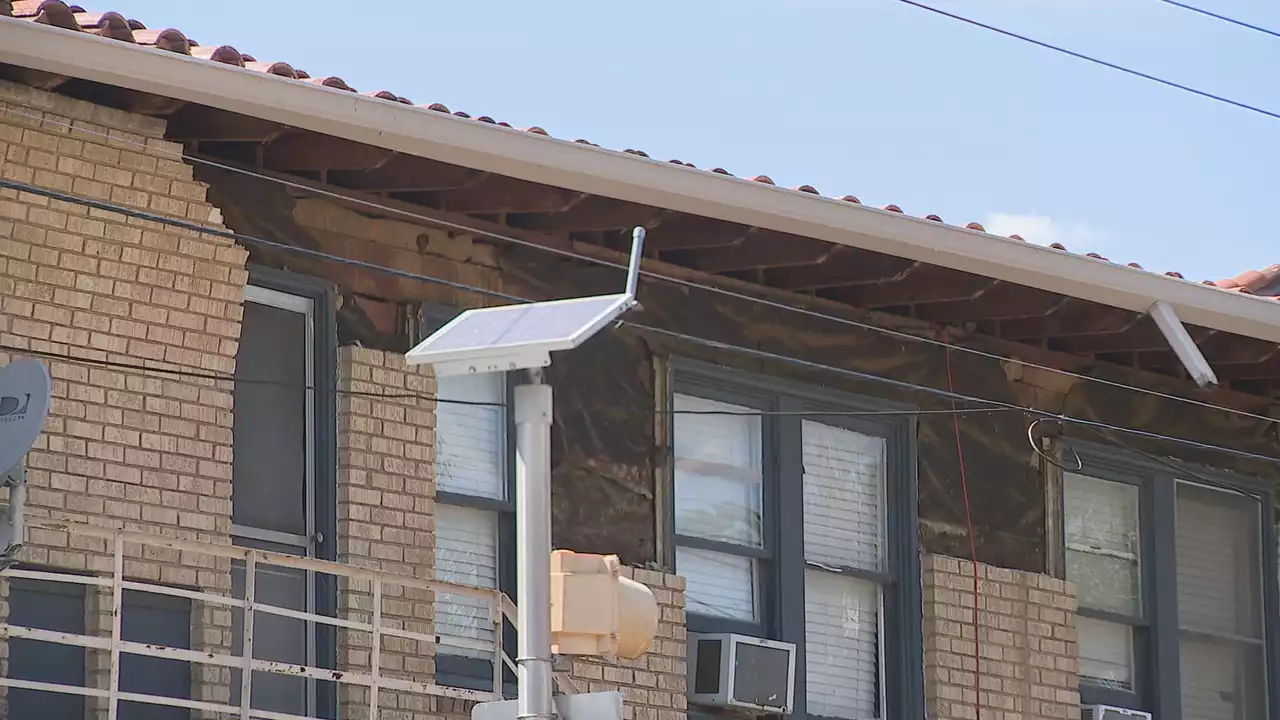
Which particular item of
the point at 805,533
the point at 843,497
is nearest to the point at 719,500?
the point at 805,533

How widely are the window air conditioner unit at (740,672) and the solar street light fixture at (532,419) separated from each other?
5406 millimetres

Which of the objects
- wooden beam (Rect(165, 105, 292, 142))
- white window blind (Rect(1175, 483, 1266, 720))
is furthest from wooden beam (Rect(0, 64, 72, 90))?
white window blind (Rect(1175, 483, 1266, 720))

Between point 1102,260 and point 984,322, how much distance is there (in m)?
1.30

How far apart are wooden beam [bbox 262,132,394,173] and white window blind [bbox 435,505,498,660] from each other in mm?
1844

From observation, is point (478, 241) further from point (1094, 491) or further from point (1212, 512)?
point (1212, 512)

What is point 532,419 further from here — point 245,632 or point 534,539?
point 245,632

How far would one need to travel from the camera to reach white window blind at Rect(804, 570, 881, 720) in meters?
14.9

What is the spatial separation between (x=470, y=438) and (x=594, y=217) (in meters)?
1.31

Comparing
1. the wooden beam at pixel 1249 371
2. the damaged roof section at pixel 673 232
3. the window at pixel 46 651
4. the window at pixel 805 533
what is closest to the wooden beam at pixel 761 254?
the damaged roof section at pixel 673 232

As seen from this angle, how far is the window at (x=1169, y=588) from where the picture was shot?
16.3 metres

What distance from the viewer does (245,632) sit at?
11.0m

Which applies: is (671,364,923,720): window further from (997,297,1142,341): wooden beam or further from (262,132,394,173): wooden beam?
(262,132,394,173): wooden beam

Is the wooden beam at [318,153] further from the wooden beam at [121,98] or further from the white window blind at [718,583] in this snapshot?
the white window blind at [718,583]

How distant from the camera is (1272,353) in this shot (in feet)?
52.7
